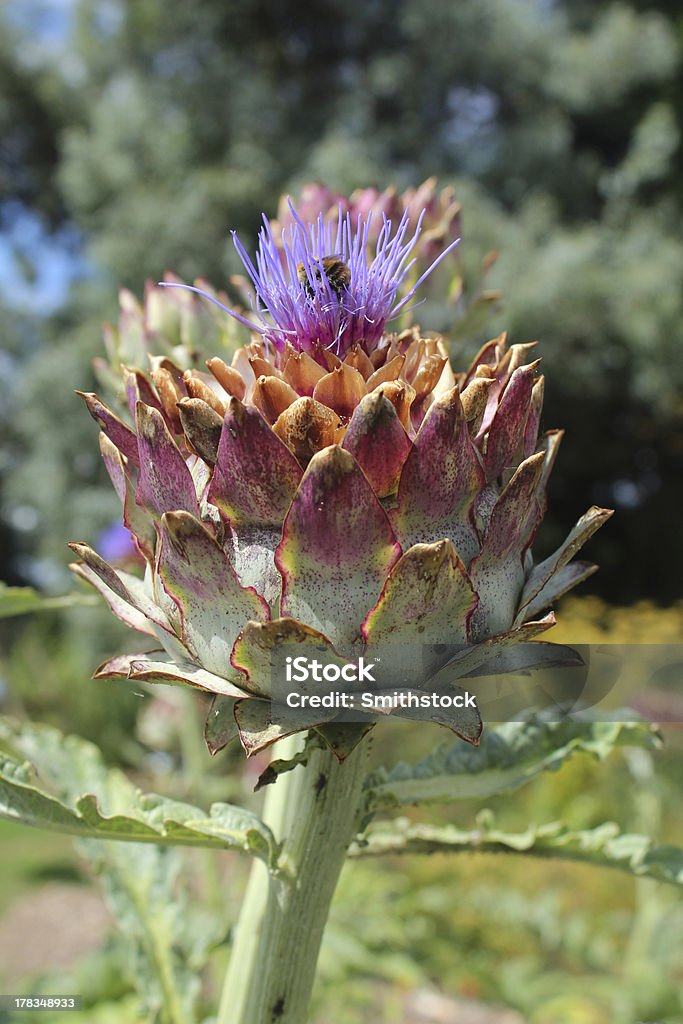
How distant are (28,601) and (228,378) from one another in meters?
0.37

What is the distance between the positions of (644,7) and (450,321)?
6726 millimetres

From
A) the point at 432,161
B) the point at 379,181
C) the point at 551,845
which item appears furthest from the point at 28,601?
the point at 432,161

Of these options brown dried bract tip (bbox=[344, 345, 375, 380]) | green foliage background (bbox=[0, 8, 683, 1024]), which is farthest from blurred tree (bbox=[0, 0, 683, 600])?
brown dried bract tip (bbox=[344, 345, 375, 380])

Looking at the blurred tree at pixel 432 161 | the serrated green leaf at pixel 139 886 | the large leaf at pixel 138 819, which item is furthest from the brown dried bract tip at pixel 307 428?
the blurred tree at pixel 432 161

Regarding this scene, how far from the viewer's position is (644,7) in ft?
21.0

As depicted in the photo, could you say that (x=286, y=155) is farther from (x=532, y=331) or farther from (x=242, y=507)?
(x=242, y=507)

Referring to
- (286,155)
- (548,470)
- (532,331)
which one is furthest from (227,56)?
(548,470)

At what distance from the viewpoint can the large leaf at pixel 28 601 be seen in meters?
0.80

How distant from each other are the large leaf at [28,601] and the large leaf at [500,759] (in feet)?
1.11

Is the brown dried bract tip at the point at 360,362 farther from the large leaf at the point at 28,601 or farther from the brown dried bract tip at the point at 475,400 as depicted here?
the large leaf at the point at 28,601

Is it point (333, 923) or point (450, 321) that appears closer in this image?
point (450, 321)

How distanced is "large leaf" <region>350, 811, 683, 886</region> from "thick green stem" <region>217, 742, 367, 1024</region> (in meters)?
0.07

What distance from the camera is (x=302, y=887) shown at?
0.63 metres

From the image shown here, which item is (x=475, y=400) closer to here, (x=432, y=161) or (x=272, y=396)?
(x=272, y=396)
